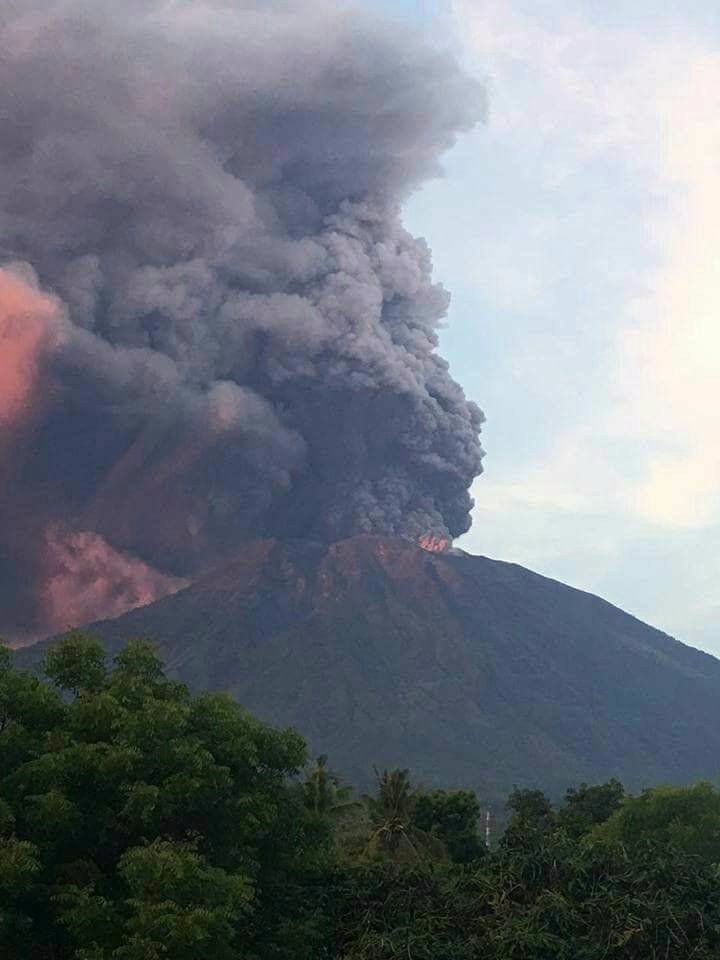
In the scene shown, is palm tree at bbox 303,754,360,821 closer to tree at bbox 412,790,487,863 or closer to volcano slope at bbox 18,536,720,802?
tree at bbox 412,790,487,863

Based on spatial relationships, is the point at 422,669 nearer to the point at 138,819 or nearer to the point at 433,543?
the point at 433,543

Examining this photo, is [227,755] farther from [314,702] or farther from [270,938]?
[314,702]

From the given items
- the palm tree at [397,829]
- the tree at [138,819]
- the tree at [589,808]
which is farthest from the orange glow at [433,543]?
the tree at [138,819]

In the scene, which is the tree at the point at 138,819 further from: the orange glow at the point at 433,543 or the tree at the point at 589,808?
the orange glow at the point at 433,543

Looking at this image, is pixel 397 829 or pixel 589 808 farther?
pixel 589 808

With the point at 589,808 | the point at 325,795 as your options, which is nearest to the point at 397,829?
the point at 325,795

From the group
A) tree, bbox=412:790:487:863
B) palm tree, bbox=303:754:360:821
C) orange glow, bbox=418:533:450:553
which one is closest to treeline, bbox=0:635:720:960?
palm tree, bbox=303:754:360:821
